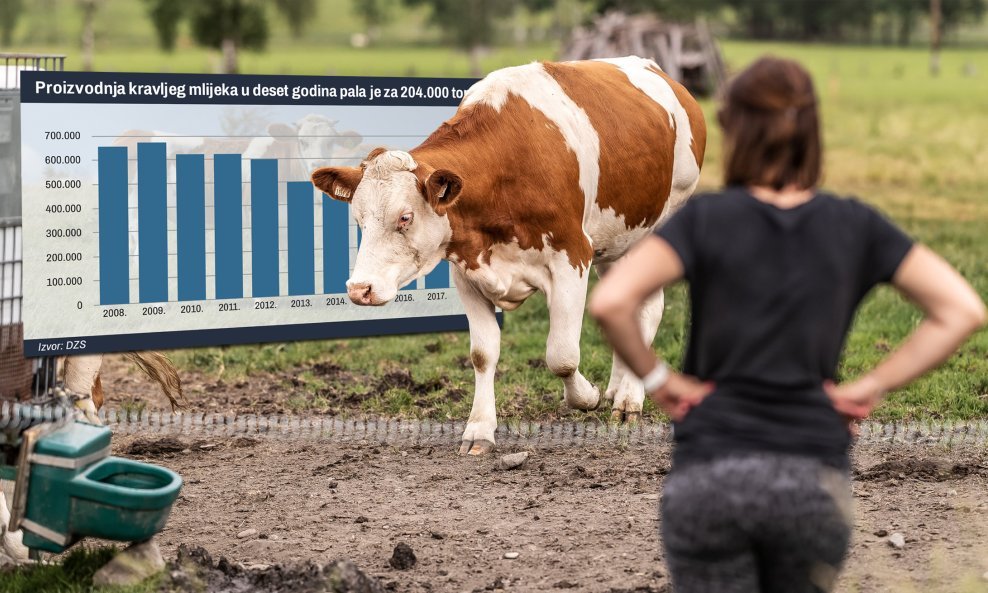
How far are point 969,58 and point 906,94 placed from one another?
1335 inches

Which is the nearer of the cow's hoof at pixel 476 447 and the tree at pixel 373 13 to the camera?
the cow's hoof at pixel 476 447

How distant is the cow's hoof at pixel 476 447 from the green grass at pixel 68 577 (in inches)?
93.4

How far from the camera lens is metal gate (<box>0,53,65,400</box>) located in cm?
624

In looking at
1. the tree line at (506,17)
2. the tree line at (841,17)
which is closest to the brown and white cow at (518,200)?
the tree line at (506,17)

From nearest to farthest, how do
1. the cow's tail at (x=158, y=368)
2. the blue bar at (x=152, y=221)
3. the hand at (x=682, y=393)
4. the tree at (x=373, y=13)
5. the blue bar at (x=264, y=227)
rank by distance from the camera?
the hand at (x=682, y=393) < the blue bar at (x=152, y=221) < the cow's tail at (x=158, y=368) < the blue bar at (x=264, y=227) < the tree at (x=373, y=13)

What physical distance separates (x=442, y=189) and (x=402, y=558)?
1.96m

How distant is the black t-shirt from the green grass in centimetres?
264

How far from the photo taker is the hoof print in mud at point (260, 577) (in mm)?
4848

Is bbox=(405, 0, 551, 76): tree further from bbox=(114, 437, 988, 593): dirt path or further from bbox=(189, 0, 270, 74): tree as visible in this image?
bbox=(114, 437, 988, 593): dirt path

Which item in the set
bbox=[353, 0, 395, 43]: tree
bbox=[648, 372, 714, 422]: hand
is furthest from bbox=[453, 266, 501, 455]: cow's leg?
bbox=[353, 0, 395, 43]: tree

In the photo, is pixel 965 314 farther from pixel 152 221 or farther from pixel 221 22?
pixel 221 22

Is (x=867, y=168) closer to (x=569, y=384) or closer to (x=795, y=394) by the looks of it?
(x=569, y=384)

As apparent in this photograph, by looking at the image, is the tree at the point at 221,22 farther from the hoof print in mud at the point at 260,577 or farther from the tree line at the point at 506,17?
the hoof print in mud at the point at 260,577

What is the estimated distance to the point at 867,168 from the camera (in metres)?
22.4
